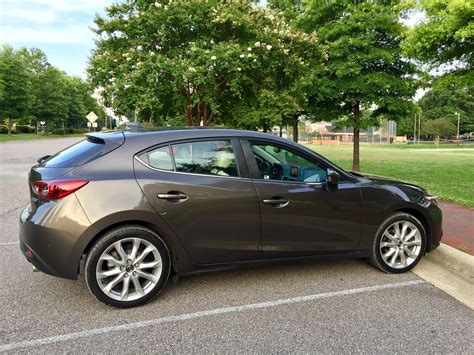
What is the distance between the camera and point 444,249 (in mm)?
4555

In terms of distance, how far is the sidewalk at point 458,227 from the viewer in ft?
15.8

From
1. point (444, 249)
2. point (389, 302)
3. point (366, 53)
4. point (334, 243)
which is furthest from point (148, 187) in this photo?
point (366, 53)

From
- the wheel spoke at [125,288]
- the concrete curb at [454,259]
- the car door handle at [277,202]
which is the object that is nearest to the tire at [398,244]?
the concrete curb at [454,259]

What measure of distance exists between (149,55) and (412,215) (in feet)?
28.2

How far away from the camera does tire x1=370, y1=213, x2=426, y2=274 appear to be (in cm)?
412

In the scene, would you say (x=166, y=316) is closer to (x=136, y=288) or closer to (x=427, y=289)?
(x=136, y=288)

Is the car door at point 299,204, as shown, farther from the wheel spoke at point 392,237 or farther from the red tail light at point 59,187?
the red tail light at point 59,187

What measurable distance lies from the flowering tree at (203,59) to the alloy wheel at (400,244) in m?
7.38

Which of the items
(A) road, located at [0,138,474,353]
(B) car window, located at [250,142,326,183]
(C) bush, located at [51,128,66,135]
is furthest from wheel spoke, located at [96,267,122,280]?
(C) bush, located at [51,128,66,135]

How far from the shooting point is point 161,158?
3492 millimetres

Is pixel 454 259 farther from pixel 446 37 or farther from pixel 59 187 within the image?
pixel 446 37

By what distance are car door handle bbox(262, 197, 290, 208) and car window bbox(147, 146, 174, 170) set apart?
3.18 ft

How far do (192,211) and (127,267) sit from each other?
743 millimetres

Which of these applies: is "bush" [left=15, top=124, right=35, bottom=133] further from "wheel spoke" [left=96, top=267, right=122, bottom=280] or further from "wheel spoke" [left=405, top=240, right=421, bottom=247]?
"wheel spoke" [left=405, top=240, right=421, bottom=247]
